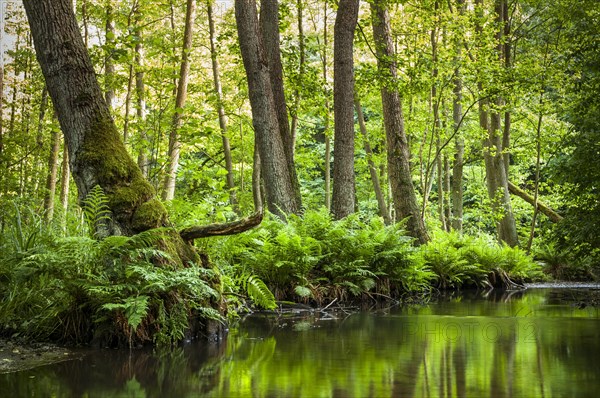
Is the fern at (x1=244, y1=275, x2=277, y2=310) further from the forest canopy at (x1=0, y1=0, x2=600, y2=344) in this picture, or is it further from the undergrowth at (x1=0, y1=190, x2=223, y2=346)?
the undergrowth at (x1=0, y1=190, x2=223, y2=346)

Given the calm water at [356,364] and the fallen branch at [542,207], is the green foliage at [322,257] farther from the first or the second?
the fallen branch at [542,207]

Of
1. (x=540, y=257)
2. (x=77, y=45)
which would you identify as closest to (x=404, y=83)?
(x=540, y=257)

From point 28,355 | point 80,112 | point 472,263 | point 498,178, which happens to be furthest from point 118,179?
point 498,178

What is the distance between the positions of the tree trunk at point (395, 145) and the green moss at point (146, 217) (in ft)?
26.5

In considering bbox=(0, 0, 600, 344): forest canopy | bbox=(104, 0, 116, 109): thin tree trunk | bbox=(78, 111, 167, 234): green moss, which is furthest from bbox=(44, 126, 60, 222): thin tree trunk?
bbox=(78, 111, 167, 234): green moss

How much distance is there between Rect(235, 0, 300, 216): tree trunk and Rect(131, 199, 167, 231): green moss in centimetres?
489

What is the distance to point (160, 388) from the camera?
4129 mm

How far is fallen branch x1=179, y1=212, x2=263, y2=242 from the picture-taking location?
629 centimetres

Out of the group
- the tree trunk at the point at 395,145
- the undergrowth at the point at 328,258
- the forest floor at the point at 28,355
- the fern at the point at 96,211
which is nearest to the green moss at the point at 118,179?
the fern at the point at 96,211

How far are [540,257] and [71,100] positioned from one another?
583 inches

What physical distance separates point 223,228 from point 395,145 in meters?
8.47

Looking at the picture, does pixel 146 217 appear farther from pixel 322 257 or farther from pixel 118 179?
pixel 322 257

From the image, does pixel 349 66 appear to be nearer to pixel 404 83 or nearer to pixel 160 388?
pixel 404 83

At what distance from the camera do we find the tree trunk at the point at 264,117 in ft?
37.1
